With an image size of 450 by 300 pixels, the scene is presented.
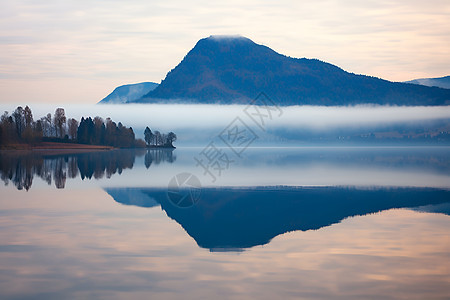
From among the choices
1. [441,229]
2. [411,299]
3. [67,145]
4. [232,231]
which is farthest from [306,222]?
[67,145]

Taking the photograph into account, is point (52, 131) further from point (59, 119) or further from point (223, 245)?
point (223, 245)

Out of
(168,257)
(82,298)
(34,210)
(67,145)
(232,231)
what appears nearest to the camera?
(82,298)

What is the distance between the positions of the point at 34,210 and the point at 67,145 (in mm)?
157660

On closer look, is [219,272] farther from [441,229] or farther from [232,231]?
[441,229]

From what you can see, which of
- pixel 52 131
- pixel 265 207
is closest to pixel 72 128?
pixel 52 131

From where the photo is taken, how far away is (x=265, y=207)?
2880cm

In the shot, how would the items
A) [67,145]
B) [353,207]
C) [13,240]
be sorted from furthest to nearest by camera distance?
1. [67,145]
2. [353,207]
3. [13,240]

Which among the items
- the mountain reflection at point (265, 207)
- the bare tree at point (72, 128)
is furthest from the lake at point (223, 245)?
the bare tree at point (72, 128)

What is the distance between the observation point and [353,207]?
28703mm

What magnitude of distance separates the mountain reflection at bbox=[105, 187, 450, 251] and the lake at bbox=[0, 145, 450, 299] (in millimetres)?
66

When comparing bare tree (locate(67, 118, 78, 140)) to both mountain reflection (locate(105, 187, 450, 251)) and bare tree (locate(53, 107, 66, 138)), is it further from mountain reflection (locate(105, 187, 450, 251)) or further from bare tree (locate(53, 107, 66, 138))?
mountain reflection (locate(105, 187, 450, 251))

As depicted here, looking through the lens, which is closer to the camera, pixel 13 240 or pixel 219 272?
pixel 219 272

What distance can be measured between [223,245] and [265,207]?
34.3 ft

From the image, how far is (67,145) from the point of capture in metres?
177
